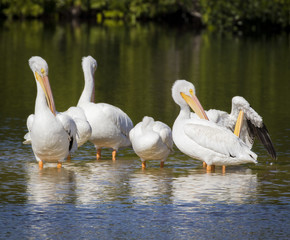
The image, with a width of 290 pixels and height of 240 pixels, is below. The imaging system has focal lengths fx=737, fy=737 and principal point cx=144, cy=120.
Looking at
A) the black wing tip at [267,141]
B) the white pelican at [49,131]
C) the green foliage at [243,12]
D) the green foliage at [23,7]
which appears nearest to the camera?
the white pelican at [49,131]

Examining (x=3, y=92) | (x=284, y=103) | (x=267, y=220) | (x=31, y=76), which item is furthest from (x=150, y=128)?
(x=31, y=76)

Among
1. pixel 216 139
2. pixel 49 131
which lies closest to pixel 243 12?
pixel 216 139

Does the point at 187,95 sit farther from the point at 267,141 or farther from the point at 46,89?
the point at 46,89

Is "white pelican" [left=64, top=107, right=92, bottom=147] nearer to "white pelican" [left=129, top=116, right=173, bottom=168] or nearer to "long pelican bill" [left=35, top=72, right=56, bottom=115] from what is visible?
"long pelican bill" [left=35, top=72, right=56, bottom=115]

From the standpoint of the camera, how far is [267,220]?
619cm

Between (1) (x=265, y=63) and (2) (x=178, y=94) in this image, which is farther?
(1) (x=265, y=63)

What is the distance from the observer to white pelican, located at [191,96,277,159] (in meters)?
8.30

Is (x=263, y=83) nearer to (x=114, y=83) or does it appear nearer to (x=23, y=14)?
(x=114, y=83)

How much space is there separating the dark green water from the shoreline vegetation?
622 inches

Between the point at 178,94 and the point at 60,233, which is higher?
the point at 178,94

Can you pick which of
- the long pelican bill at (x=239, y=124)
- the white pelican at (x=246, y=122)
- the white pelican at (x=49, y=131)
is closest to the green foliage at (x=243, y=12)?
the white pelican at (x=246, y=122)

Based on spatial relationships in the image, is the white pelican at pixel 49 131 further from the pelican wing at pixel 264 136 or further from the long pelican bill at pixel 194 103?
the pelican wing at pixel 264 136

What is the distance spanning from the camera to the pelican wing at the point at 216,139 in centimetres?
786

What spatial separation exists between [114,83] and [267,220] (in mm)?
10029
